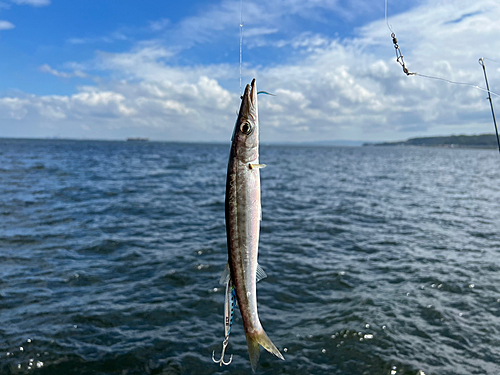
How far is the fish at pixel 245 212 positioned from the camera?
3137 mm

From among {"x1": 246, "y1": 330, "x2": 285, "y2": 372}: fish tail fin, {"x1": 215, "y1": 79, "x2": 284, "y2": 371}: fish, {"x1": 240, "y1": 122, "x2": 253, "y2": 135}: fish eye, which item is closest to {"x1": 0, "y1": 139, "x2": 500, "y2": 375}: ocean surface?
{"x1": 246, "y1": 330, "x2": 285, "y2": 372}: fish tail fin

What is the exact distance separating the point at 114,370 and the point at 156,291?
13.4 feet

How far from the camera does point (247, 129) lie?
3.15 meters

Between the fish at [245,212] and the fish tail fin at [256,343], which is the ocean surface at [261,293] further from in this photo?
the fish at [245,212]

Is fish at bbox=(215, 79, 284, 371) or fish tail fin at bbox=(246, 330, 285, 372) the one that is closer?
fish at bbox=(215, 79, 284, 371)

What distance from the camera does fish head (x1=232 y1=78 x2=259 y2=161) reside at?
3121 millimetres

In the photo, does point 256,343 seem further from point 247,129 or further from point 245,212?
point 247,129

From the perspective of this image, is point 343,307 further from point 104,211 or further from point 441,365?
point 104,211

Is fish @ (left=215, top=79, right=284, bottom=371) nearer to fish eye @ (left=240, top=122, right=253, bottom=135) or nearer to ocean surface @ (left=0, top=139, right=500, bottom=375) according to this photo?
fish eye @ (left=240, top=122, right=253, bottom=135)

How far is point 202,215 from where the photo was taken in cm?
2406

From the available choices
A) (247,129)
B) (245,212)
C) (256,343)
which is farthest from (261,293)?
(247,129)

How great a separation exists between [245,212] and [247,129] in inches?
30.8

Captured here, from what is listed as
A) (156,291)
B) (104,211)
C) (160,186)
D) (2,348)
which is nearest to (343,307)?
(156,291)

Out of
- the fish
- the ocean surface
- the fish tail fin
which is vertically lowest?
the ocean surface
